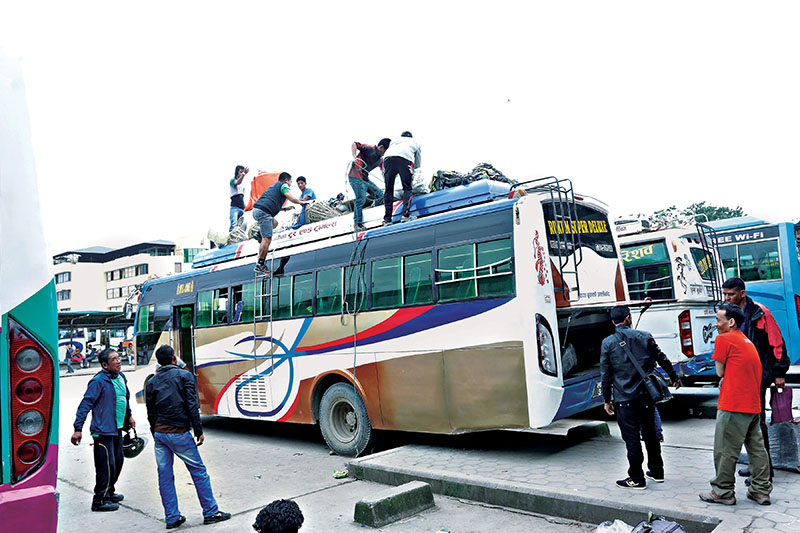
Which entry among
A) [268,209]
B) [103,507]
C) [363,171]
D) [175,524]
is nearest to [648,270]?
[363,171]

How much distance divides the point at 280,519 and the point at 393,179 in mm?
6536

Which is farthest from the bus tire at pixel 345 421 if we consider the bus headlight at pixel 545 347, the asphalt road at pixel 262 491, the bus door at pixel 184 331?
the bus door at pixel 184 331

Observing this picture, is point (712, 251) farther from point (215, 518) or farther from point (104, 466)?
point (104, 466)

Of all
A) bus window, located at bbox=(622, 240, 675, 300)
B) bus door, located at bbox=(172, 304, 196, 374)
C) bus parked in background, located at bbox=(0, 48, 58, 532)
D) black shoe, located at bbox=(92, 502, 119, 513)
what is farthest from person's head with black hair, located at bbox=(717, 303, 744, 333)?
bus door, located at bbox=(172, 304, 196, 374)

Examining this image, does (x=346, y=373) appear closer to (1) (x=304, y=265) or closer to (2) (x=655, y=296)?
(1) (x=304, y=265)

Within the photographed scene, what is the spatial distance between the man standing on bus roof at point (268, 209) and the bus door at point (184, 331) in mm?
2585

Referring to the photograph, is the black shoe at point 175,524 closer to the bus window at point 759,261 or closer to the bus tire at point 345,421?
the bus tire at point 345,421

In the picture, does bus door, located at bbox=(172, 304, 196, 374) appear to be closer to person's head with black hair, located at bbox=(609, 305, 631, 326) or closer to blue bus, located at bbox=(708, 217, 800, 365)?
person's head with black hair, located at bbox=(609, 305, 631, 326)

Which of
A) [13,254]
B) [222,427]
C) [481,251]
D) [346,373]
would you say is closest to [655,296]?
[481,251]

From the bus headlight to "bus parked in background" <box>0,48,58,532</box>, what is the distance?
193 inches

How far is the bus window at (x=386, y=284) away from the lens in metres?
8.10

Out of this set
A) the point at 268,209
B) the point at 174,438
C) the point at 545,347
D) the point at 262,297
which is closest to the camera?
the point at 174,438

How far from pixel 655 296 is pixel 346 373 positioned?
5812mm

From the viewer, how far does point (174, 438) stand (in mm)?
5914
